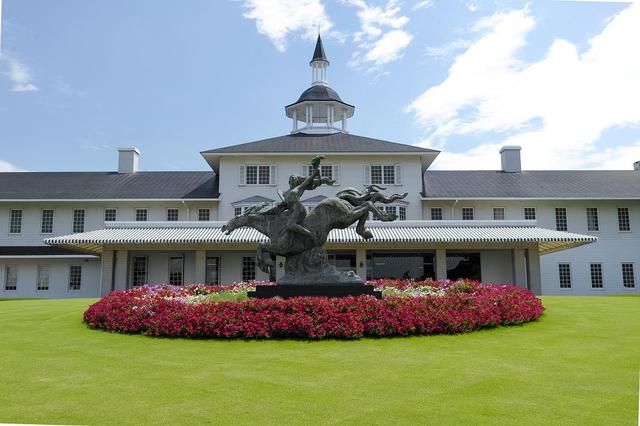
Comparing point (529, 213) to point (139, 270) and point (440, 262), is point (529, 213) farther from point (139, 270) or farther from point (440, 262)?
point (139, 270)

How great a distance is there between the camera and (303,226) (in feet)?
47.0

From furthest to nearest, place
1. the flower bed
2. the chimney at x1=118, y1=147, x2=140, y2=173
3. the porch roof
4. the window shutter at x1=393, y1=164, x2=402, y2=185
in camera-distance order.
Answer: the chimney at x1=118, y1=147, x2=140, y2=173 → the window shutter at x1=393, y1=164, x2=402, y2=185 → the porch roof → the flower bed

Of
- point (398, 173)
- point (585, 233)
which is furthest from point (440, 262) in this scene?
point (585, 233)

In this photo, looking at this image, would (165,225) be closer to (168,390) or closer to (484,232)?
(484,232)

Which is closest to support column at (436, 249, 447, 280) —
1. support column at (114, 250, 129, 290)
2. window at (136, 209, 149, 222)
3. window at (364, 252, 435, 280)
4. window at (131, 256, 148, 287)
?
window at (364, 252, 435, 280)

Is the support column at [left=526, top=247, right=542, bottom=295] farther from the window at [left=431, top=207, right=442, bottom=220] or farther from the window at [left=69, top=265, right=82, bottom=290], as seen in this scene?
the window at [left=69, top=265, right=82, bottom=290]

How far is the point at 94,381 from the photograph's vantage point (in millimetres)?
7504

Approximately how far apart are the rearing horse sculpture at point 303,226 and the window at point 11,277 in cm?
2417

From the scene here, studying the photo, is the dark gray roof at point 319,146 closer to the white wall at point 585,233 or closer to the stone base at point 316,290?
the white wall at point 585,233

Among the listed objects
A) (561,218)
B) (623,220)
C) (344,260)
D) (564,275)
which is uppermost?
(561,218)

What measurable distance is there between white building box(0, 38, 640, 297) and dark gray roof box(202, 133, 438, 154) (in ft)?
0.29

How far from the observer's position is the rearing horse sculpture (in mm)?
14148

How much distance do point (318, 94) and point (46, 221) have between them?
66.6 ft

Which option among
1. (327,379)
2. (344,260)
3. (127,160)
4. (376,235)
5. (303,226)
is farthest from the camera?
(127,160)
